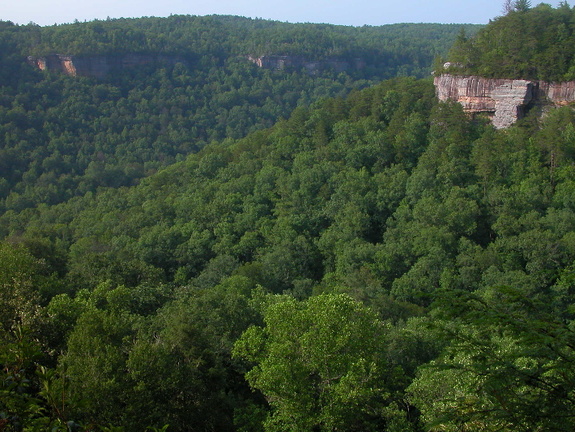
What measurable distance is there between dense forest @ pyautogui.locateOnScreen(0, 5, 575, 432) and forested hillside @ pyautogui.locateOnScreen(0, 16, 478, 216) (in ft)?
13.0

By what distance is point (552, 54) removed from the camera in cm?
4166

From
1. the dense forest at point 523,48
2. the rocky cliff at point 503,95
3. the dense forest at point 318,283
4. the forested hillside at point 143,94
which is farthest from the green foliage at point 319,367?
the forested hillside at point 143,94

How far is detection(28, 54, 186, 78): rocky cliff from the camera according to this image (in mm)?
93625

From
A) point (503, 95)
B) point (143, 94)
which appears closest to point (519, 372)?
point (503, 95)

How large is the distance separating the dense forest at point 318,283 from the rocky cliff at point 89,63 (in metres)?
25.4

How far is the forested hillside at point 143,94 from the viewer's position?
7625 cm

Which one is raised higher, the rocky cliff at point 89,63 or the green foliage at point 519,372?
the rocky cliff at point 89,63

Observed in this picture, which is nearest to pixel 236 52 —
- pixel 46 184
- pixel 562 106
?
pixel 46 184

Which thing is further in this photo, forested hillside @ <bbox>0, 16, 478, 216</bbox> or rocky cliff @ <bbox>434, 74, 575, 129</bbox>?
forested hillside @ <bbox>0, 16, 478, 216</bbox>

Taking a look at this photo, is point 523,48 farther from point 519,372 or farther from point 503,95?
point 519,372

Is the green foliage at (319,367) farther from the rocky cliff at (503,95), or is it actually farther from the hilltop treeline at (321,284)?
the rocky cliff at (503,95)

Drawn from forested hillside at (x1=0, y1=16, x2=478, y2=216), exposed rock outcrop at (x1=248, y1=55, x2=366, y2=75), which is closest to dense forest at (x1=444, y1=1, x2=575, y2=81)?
forested hillside at (x1=0, y1=16, x2=478, y2=216)

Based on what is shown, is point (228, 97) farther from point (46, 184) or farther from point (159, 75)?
point (46, 184)

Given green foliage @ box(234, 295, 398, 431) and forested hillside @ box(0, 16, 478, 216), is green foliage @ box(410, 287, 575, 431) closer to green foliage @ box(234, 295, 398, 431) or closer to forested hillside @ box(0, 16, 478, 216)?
green foliage @ box(234, 295, 398, 431)
